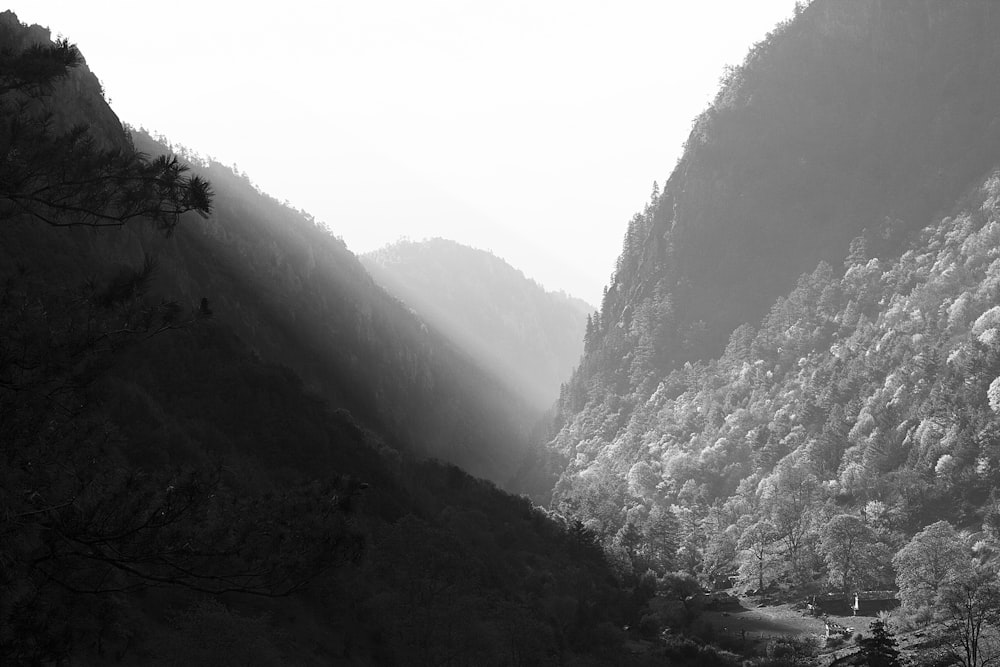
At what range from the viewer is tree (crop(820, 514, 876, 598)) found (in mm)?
123750

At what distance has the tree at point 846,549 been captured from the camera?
123750mm

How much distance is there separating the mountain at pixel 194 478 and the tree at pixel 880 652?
83.3ft

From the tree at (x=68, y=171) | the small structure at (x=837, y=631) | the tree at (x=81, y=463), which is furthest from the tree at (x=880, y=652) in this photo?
the tree at (x=68, y=171)

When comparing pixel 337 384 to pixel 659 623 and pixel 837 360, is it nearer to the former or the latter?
pixel 659 623

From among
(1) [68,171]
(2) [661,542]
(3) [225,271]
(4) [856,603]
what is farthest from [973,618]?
(3) [225,271]

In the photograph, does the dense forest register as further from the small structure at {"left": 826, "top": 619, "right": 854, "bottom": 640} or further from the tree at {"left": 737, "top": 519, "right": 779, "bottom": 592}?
the small structure at {"left": 826, "top": 619, "right": 854, "bottom": 640}

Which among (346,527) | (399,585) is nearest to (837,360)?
(399,585)

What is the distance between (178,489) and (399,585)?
50.8 m

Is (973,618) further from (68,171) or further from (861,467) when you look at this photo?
(68,171)

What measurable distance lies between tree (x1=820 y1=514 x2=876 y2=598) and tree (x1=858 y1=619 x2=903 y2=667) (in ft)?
109

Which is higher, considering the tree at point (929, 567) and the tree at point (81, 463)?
the tree at point (929, 567)

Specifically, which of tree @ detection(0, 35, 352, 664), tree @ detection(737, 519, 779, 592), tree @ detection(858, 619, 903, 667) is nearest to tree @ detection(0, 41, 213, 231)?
tree @ detection(0, 35, 352, 664)

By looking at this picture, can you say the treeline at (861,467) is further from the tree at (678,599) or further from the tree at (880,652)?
the tree at (880,652)

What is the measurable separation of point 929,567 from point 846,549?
53.7 ft
